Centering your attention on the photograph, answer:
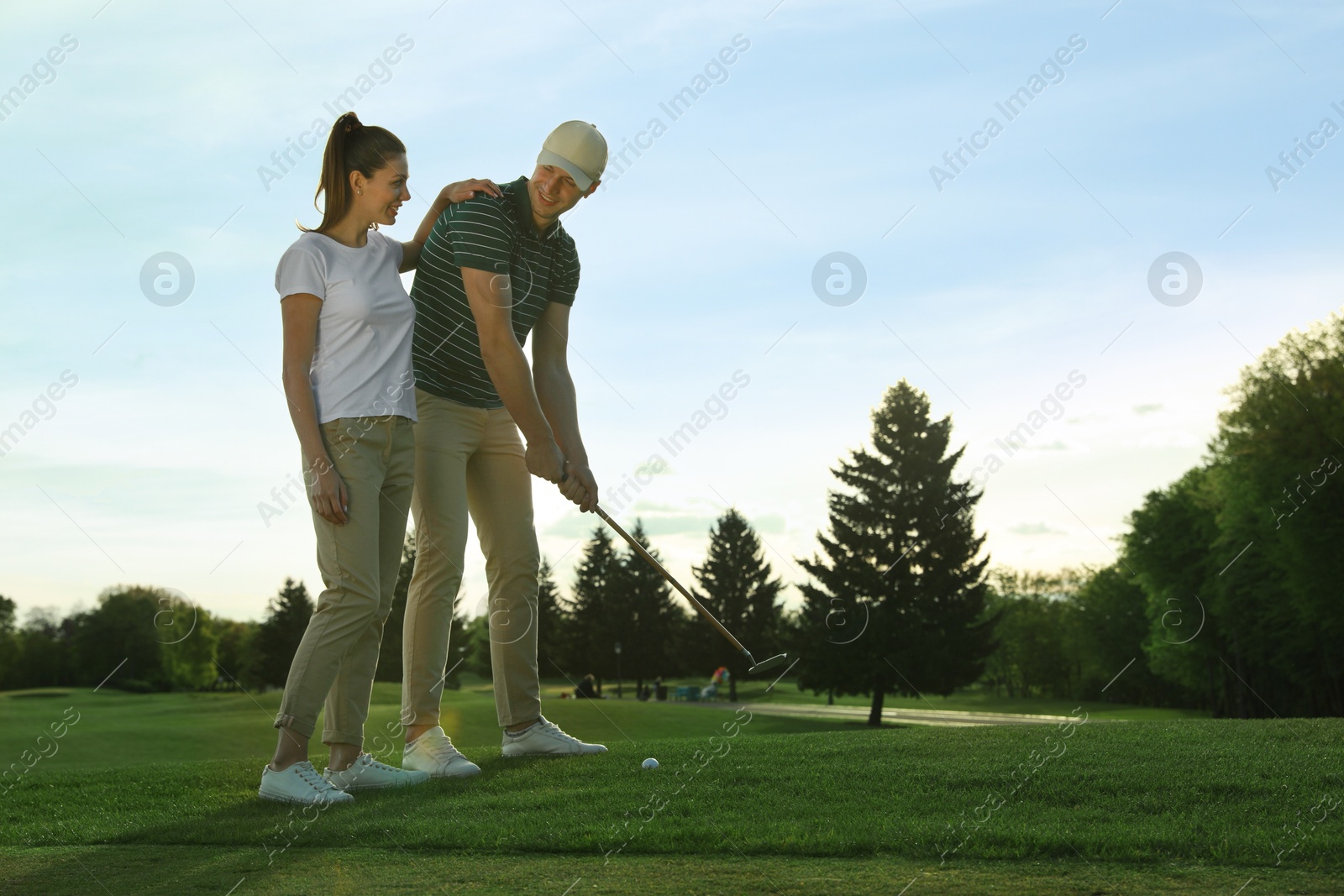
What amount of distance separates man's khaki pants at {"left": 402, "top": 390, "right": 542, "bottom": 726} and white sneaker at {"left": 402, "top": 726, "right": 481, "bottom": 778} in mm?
99

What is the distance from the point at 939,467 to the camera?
37.6 m

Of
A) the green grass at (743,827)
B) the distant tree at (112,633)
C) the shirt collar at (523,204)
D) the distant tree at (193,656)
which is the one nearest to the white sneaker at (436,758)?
the green grass at (743,827)

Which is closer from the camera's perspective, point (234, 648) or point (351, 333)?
point (351, 333)

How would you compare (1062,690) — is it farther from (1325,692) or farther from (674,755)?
(674,755)

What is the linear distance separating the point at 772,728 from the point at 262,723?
1774 centimetres

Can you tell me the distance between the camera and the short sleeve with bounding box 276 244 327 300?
3.67 metres

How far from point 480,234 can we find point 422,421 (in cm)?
81

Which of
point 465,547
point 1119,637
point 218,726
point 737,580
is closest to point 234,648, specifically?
point 737,580

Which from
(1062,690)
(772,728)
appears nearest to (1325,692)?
(772,728)

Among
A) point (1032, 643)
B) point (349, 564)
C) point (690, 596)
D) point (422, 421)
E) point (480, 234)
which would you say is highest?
point (480, 234)

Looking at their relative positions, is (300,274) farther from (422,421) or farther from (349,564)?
(349,564)

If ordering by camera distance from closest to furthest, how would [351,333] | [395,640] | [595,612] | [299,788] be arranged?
[299,788], [351,333], [395,640], [595,612]

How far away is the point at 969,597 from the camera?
37.2m

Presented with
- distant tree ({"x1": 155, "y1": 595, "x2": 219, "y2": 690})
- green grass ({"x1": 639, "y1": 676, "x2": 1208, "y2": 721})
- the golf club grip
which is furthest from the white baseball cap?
distant tree ({"x1": 155, "y1": 595, "x2": 219, "y2": 690})
